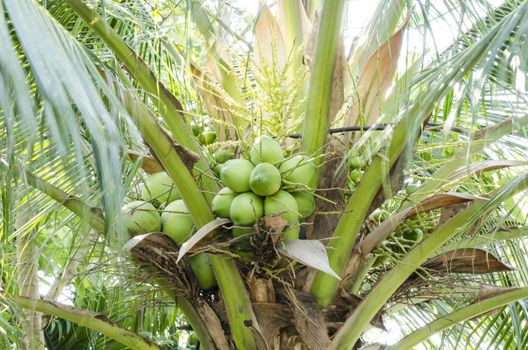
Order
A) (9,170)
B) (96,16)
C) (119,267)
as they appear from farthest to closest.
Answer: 1. (119,267)
2. (96,16)
3. (9,170)

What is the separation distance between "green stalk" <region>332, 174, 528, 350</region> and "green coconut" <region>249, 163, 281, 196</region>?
0.45m

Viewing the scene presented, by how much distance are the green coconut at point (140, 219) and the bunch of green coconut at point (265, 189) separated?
0.20m

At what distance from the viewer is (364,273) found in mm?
2312

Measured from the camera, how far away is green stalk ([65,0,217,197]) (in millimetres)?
1964

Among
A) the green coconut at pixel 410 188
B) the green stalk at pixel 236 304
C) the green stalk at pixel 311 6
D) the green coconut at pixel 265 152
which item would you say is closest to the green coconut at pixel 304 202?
the green coconut at pixel 265 152

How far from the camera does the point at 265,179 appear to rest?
1896 mm

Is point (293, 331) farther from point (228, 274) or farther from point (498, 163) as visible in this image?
point (498, 163)

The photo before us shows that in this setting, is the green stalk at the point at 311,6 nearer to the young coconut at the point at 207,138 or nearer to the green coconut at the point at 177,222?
the young coconut at the point at 207,138

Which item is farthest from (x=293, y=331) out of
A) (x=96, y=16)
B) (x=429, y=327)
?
(x=96, y=16)

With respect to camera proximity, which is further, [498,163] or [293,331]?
[293,331]

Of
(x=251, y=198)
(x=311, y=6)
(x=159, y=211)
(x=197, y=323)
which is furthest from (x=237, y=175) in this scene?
(x=311, y=6)

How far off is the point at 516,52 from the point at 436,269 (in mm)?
1004

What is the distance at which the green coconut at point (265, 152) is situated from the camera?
6.51 feet

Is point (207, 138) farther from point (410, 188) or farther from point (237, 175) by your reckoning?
point (410, 188)
